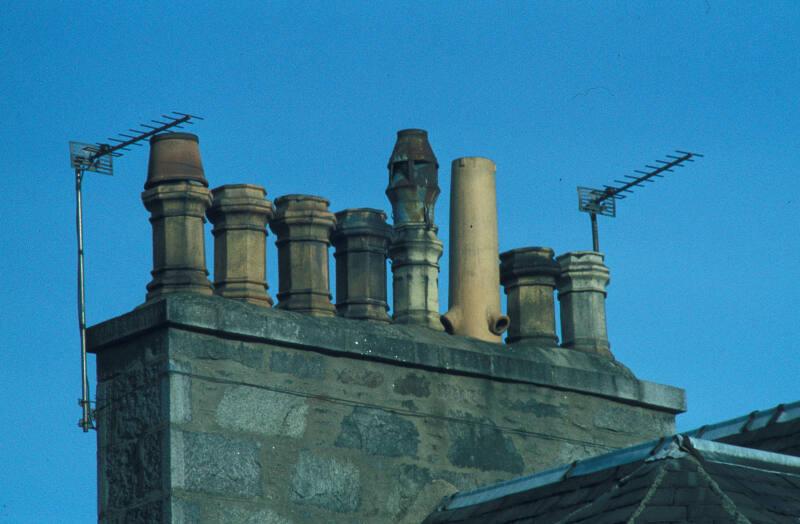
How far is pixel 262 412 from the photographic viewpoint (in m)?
9.75

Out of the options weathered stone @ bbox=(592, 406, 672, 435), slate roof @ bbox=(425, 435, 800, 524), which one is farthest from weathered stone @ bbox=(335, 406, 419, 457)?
Answer: weathered stone @ bbox=(592, 406, 672, 435)

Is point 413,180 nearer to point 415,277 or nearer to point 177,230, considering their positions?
point 415,277

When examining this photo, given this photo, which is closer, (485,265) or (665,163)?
(485,265)

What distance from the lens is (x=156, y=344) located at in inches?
377

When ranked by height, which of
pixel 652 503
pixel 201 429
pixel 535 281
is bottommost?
pixel 652 503

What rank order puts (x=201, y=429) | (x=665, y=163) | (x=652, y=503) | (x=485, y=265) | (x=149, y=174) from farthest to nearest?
(x=665, y=163) < (x=485, y=265) < (x=149, y=174) < (x=201, y=429) < (x=652, y=503)

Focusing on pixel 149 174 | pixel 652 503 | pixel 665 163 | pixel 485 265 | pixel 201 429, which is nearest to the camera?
pixel 652 503

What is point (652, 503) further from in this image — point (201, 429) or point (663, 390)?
point (663, 390)

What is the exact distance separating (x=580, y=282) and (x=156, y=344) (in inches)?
120

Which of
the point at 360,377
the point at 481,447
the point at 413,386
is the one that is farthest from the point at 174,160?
the point at 481,447

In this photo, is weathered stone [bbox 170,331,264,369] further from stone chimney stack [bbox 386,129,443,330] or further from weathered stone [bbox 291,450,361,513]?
stone chimney stack [bbox 386,129,443,330]

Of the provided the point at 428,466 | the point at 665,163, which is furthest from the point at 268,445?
the point at 665,163

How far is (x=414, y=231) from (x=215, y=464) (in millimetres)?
2206

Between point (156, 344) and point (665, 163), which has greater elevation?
point (665, 163)
